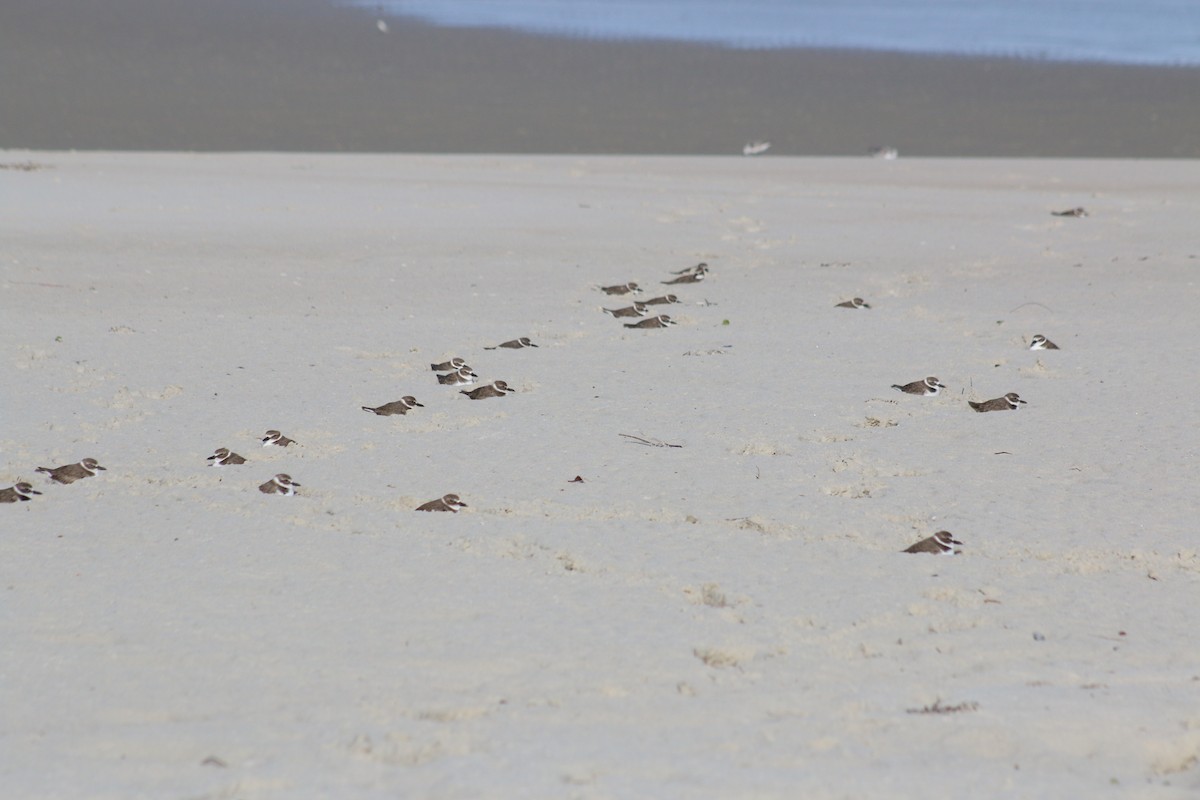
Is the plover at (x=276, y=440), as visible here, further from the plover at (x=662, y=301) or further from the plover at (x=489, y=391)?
the plover at (x=662, y=301)

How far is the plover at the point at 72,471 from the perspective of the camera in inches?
223

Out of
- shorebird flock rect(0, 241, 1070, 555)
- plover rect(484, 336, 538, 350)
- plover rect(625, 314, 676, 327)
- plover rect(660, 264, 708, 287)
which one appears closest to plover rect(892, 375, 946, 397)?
shorebird flock rect(0, 241, 1070, 555)

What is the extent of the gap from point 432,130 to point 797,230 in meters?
8.43

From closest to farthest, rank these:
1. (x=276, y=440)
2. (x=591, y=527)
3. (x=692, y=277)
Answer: (x=591, y=527) < (x=276, y=440) < (x=692, y=277)

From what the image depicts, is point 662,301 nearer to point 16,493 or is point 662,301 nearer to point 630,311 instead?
point 630,311

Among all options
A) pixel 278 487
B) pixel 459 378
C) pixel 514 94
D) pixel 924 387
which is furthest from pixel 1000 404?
pixel 514 94

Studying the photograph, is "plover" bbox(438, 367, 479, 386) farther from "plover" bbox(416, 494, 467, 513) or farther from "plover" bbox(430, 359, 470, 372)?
"plover" bbox(416, 494, 467, 513)

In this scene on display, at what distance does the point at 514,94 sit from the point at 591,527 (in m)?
18.3

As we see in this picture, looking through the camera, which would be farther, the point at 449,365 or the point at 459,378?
the point at 449,365

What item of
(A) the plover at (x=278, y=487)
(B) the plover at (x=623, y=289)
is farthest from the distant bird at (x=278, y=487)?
(B) the plover at (x=623, y=289)

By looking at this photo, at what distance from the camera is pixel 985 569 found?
16.2ft

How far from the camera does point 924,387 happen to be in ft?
23.4

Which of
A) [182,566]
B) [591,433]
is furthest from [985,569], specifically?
[182,566]

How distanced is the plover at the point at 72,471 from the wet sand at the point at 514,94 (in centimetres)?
1244
